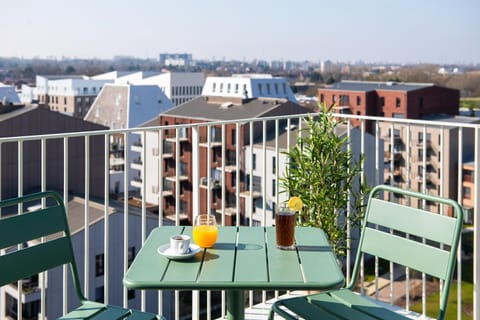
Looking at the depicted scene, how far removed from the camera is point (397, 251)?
235cm

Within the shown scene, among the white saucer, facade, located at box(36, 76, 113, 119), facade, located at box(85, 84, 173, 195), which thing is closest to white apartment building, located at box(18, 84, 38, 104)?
facade, located at box(36, 76, 113, 119)

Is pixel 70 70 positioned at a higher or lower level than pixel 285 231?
higher

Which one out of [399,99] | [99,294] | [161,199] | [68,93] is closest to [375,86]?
[399,99]

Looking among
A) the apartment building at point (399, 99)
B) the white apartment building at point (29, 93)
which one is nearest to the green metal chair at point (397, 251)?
the white apartment building at point (29, 93)

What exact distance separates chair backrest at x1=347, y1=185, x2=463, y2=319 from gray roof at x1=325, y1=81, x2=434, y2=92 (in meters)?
38.4

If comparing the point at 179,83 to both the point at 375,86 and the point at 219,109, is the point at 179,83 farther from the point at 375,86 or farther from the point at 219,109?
the point at 219,109

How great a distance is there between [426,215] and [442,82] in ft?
127

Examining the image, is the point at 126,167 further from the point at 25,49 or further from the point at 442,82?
the point at 25,49

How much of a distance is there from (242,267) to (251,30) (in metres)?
48.5

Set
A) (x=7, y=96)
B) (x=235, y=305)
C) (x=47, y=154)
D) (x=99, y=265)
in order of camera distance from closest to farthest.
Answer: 1. (x=235, y=305)
2. (x=47, y=154)
3. (x=99, y=265)
4. (x=7, y=96)

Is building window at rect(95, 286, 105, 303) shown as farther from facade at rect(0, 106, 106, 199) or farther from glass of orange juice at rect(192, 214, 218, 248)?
glass of orange juice at rect(192, 214, 218, 248)

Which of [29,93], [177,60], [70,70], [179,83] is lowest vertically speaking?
[29,93]

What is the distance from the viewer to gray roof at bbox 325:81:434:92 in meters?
40.1

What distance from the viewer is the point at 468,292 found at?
3691 millimetres
